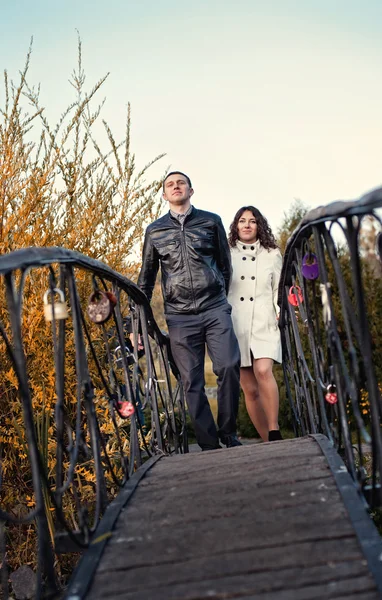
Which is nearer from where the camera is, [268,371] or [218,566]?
[218,566]

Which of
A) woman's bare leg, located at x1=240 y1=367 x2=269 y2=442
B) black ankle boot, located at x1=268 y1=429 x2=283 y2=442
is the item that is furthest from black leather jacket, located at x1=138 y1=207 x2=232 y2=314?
black ankle boot, located at x1=268 y1=429 x2=283 y2=442

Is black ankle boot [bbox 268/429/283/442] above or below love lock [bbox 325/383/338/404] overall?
below

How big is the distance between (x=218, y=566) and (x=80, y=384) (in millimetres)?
859

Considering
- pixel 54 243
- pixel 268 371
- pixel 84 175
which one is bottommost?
pixel 268 371

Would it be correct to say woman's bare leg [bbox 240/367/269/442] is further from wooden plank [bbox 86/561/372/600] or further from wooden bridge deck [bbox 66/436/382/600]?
wooden plank [bbox 86/561/372/600]

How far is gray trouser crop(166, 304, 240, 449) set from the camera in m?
4.00

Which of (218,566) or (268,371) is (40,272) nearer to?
(268,371)

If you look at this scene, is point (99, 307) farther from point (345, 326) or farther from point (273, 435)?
point (273, 435)

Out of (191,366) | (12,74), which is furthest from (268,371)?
(12,74)

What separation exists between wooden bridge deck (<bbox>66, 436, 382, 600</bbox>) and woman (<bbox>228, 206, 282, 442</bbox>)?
1926mm

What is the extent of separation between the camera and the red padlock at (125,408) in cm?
269

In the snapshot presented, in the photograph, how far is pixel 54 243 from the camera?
A: 4.18 m

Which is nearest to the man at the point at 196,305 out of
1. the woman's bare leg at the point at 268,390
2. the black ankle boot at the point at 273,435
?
the black ankle boot at the point at 273,435

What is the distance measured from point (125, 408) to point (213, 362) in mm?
1386
